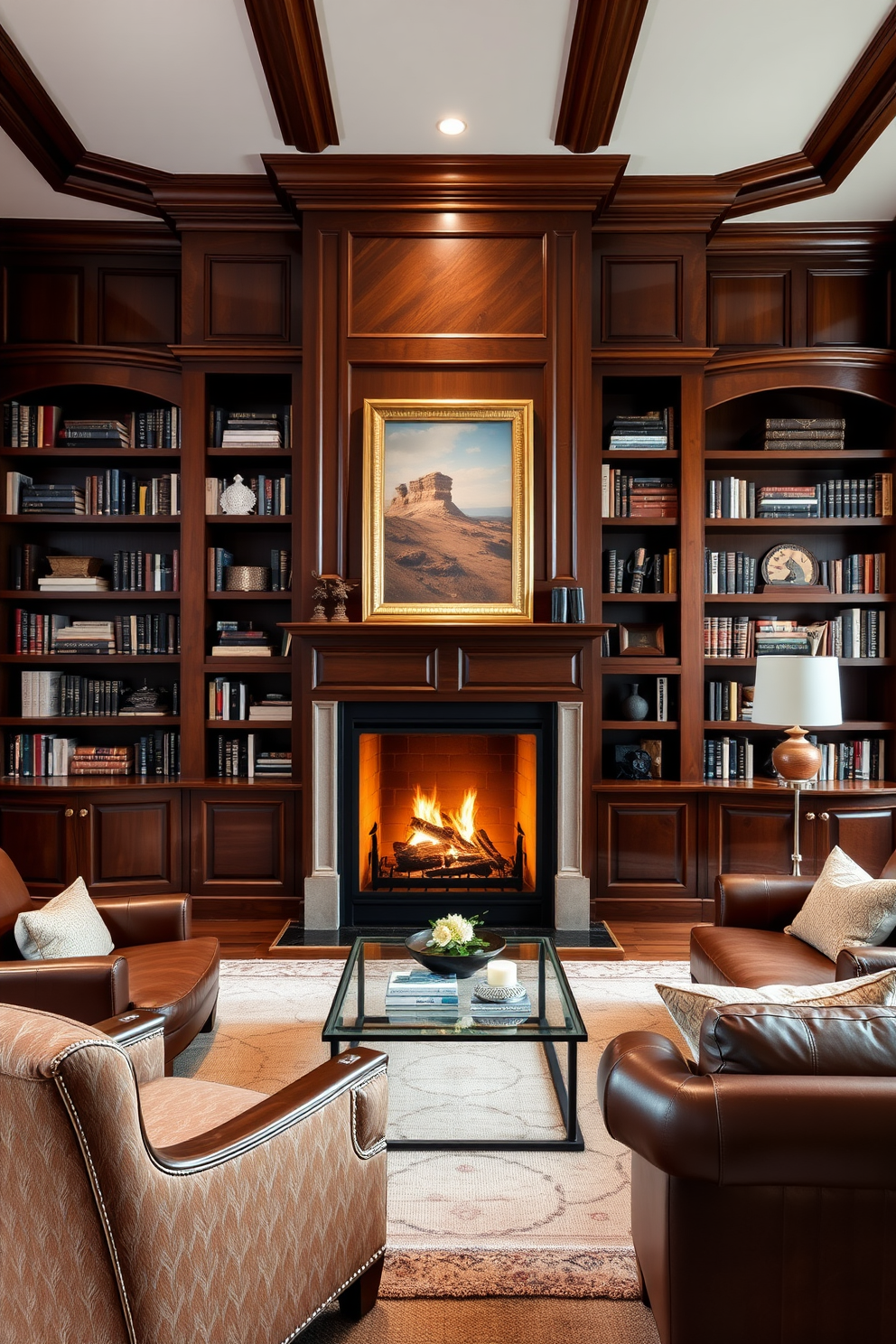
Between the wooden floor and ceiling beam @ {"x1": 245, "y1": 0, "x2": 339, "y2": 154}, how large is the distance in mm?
3566

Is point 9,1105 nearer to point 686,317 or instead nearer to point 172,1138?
point 172,1138

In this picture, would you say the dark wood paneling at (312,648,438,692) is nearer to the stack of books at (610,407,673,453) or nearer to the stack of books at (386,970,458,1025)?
the stack of books at (610,407,673,453)

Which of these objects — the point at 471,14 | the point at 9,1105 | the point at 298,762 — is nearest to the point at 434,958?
the point at 9,1105

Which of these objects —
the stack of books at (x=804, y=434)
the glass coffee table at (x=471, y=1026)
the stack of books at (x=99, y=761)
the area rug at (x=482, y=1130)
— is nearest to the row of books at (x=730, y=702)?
the stack of books at (x=804, y=434)

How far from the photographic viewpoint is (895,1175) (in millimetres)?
1378

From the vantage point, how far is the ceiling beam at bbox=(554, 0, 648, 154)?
3.22m

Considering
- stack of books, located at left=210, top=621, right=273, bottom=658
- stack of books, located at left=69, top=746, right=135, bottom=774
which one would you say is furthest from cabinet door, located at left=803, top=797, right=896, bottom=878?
stack of books, located at left=69, top=746, right=135, bottom=774

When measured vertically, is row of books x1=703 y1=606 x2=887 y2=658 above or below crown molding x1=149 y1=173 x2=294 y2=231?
below

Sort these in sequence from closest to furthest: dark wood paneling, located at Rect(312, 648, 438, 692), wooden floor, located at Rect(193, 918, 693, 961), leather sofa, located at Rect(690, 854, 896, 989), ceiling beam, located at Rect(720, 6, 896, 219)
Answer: leather sofa, located at Rect(690, 854, 896, 989)
ceiling beam, located at Rect(720, 6, 896, 219)
wooden floor, located at Rect(193, 918, 693, 961)
dark wood paneling, located at Rect(312, 648, 438, 692)

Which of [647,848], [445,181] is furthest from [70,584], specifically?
[647,848]

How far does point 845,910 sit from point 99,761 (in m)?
3.64

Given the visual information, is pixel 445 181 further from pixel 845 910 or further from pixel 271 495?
pixel 845 910

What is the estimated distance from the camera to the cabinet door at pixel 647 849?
14.9 feet

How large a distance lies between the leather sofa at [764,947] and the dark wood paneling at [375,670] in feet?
5.41
